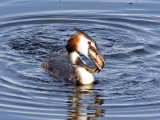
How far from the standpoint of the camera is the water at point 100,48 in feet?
32.1

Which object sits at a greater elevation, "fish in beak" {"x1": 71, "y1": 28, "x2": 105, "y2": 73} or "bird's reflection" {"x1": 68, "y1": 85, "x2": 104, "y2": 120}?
"fish in beak" {"x1": 71, "y1": 28, "x2": 105, "y2": 73}

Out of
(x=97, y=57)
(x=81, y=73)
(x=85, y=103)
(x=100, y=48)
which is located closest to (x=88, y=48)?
(x=97, y=57)

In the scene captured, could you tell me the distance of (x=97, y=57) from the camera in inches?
434

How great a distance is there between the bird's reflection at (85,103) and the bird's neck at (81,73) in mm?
179

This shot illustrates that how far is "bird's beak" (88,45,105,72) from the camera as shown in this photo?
1095 centimetres

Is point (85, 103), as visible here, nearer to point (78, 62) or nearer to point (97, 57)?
point (97, 57)

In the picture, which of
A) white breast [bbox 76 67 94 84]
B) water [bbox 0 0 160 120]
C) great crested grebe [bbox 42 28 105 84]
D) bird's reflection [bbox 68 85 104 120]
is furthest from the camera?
white breast [bbox 76 67 94 84]

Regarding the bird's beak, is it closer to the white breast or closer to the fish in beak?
the fish in beak

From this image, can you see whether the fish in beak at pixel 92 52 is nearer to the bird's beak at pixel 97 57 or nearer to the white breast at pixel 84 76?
the bird's beak at pixel 97 57

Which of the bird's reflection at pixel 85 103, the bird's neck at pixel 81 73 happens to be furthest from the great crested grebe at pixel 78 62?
the bird's reflection at pixel 85 103

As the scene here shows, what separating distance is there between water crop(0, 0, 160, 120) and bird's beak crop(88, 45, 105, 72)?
0.50 m

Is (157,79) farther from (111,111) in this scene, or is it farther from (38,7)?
(38,7)

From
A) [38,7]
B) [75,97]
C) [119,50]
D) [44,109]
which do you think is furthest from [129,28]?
[44,109]

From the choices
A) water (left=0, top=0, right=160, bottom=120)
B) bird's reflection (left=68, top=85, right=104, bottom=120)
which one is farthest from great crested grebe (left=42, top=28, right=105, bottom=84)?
bird's reflection (left=68, top=85, right=104, bottom=120)
